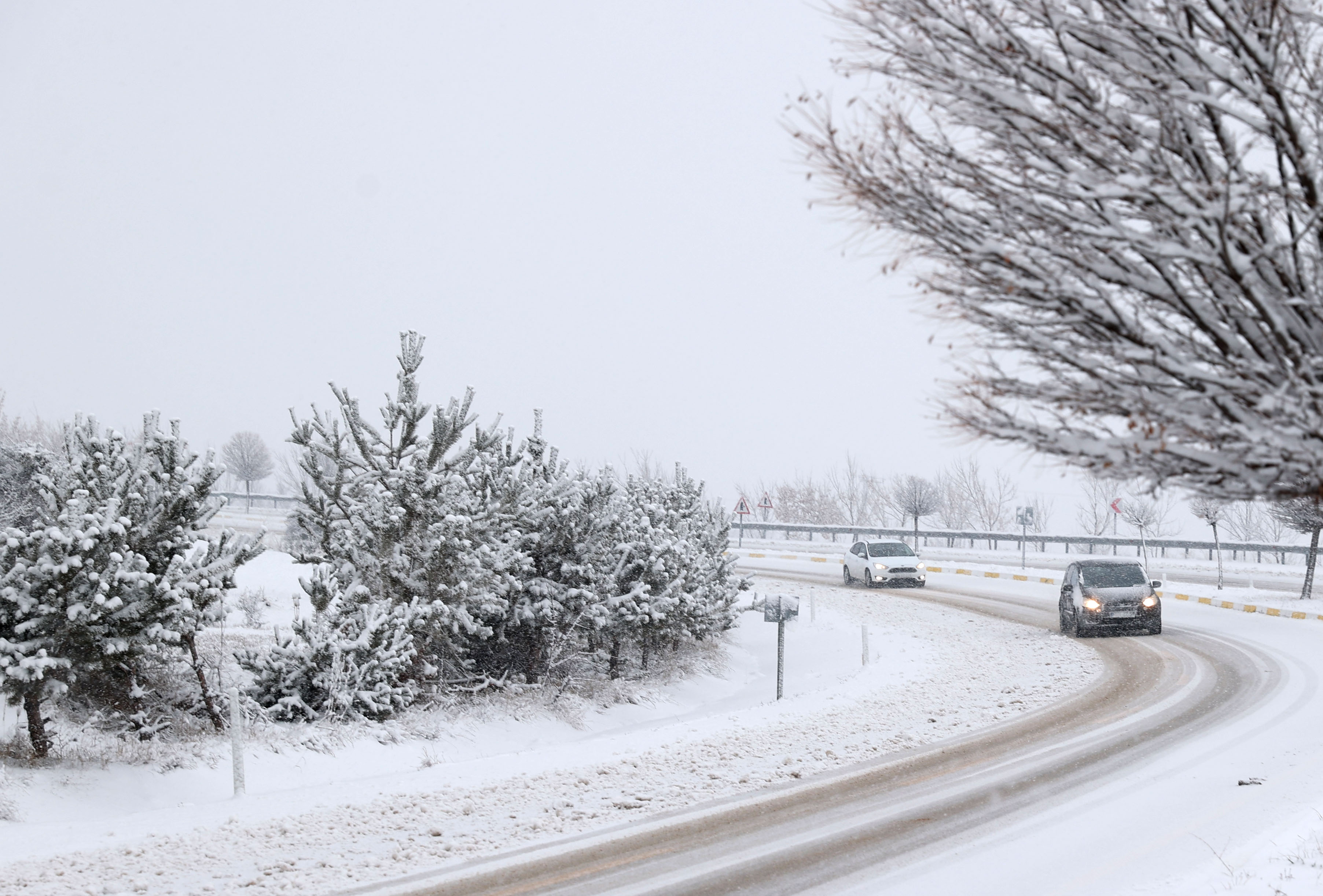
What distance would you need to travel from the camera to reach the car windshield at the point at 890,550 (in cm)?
3500

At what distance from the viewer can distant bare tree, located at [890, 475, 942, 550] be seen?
170ft

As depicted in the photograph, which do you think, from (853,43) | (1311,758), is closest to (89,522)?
(853,43)

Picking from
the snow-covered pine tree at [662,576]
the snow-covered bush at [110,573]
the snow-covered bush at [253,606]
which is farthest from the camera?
the snow-covered bush at [253,606]

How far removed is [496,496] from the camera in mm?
15945

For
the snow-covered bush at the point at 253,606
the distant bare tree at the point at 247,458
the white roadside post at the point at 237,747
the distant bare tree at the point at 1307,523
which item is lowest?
the white roadside post at the point at 237,747

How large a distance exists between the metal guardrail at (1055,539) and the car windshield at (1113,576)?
600 inches

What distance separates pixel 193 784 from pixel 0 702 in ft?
8.88

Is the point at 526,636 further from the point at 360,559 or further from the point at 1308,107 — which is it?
the point at 1308,107

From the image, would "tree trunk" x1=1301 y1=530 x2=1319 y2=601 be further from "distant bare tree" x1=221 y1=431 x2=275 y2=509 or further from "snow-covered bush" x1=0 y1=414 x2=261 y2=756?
"distant bare tree" x1=221 y1=431 x2=275 y2=509

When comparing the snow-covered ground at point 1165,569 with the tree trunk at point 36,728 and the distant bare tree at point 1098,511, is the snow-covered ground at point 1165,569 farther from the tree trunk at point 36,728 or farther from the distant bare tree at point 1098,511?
the tree trunk at point 36,728

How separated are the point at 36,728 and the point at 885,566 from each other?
27.3m

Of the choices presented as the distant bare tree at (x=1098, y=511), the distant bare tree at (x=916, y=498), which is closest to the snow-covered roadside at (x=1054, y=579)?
the distant bare tree at (x=916, y=498)

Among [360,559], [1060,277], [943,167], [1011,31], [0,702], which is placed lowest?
[0,702]

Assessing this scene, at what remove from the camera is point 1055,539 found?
45406 mm
